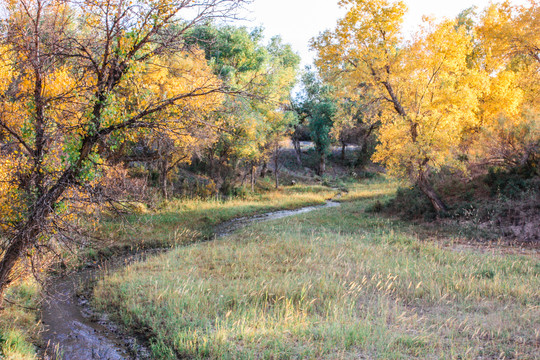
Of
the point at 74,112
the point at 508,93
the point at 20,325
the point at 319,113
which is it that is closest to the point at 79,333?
the point at 20,325

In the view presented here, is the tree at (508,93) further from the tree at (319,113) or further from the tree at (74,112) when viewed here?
the tree at (319,113)

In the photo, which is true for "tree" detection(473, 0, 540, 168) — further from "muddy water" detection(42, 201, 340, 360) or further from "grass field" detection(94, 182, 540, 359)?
"muddy water" detection(42, 201, 340, 360)

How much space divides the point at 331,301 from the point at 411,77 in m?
12.3

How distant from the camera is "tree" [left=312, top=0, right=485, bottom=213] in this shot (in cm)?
1516

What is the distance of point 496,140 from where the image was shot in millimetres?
15844

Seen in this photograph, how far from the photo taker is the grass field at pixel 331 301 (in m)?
5.70

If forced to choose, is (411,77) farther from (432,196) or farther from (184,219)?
(184,219)

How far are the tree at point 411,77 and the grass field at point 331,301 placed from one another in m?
4.67

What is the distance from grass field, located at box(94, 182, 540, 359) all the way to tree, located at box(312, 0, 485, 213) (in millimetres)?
4668

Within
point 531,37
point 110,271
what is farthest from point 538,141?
point 110,271

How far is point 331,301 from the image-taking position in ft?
24.4

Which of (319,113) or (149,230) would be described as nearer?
(149,230)

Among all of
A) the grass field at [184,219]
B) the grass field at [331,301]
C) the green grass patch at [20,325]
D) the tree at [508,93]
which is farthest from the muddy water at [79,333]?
the tree at [508,93]

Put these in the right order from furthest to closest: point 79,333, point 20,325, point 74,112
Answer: point 79,333, point 20,325, point 74,112
